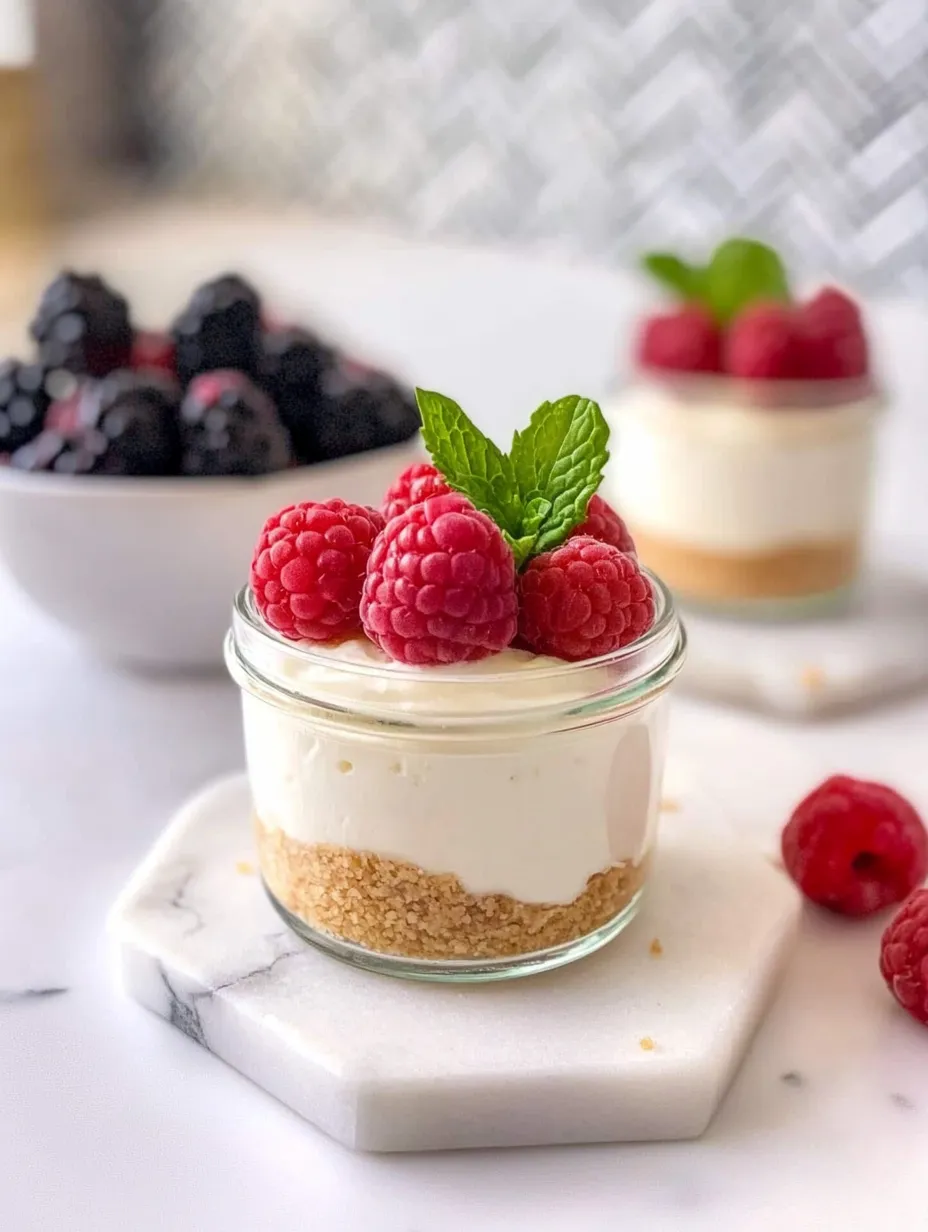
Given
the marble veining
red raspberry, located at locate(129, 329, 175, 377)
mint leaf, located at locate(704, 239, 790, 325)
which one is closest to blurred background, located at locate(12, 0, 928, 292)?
mint leaf, located at locate(704, 239, 790, 325)

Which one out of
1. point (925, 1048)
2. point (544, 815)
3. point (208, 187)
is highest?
point (208, 187)

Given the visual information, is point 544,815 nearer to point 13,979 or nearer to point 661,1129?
point 661,1129

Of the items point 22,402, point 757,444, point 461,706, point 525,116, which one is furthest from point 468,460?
point 525,116

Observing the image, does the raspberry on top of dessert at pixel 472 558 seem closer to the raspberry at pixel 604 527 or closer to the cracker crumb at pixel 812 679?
the raspberry at pixel 604 527

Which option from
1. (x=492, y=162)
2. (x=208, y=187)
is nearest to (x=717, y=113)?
(x=492, y=162)

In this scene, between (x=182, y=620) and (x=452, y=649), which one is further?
(x=182, y=620)

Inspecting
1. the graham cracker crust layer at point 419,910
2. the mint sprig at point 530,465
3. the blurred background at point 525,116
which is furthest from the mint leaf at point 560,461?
the blurred background at point 525,116

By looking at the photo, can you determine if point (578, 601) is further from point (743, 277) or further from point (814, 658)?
point (743, 277)
